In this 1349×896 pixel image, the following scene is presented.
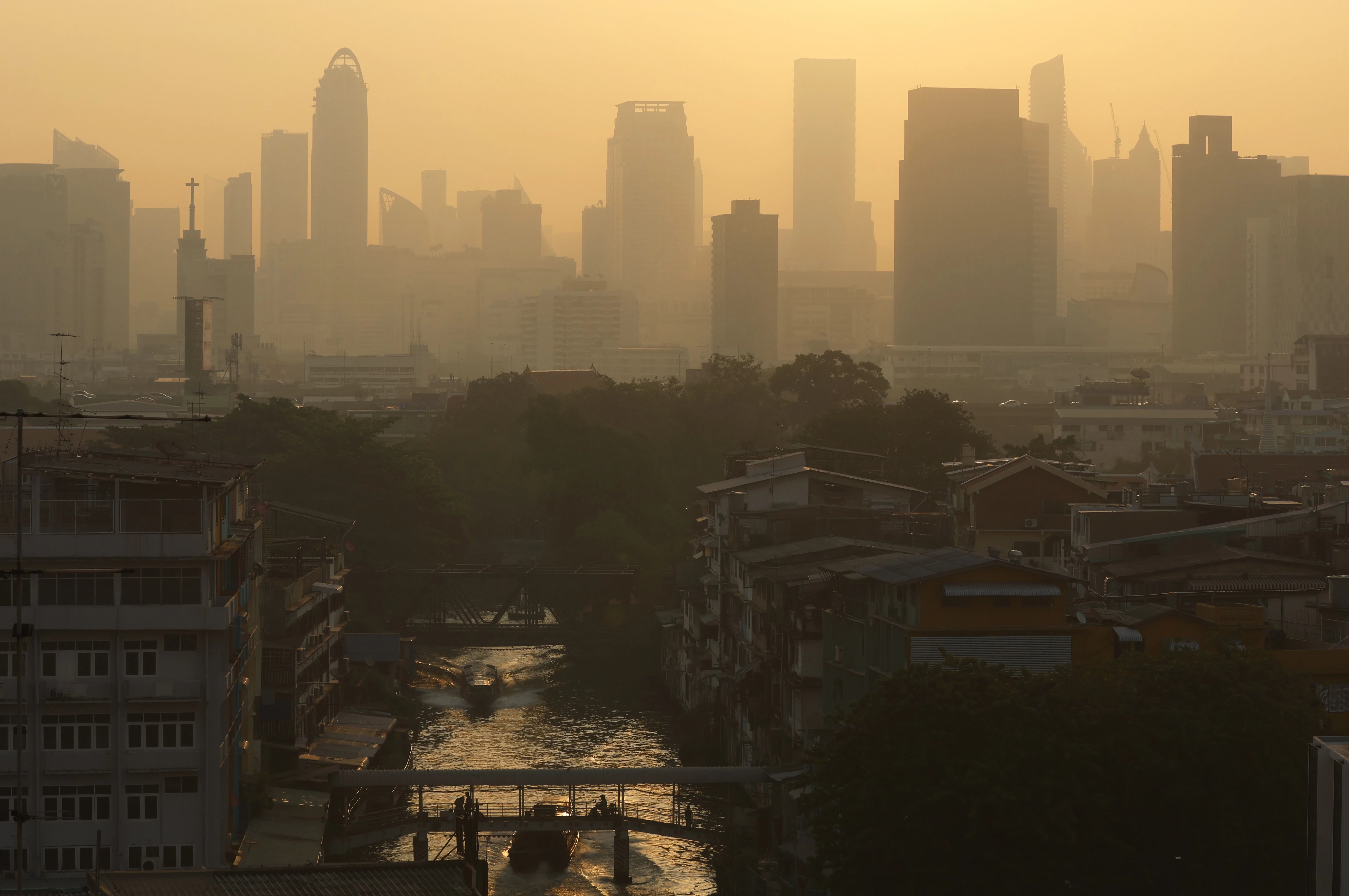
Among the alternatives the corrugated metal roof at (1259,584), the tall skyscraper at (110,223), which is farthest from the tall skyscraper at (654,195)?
the corrugated metal roof at (1259,584)

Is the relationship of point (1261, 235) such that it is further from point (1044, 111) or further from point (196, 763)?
point (196, 763)

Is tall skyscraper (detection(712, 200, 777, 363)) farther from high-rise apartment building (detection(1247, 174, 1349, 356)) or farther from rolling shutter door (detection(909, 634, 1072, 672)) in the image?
rolling shutter door (detection(909, 634, 1072, 672))

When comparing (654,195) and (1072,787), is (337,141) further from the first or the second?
(1072,787)

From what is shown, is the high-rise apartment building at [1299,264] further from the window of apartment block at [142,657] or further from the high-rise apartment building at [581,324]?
the window of apartment block at [142,657]

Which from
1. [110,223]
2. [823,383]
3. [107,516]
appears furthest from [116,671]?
[110,223]

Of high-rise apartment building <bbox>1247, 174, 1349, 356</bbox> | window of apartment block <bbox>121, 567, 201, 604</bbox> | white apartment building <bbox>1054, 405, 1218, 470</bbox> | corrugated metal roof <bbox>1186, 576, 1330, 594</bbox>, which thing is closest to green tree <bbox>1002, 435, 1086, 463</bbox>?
white apartment building <bbox>1054, 405, 1218, 470</bbox>
